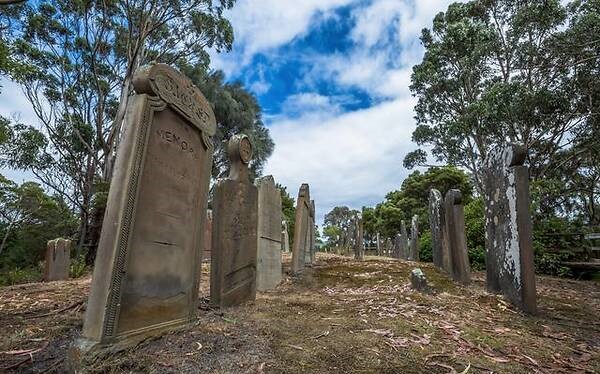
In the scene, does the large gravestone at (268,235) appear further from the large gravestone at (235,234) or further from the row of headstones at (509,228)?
the row of headstones at (509,228)

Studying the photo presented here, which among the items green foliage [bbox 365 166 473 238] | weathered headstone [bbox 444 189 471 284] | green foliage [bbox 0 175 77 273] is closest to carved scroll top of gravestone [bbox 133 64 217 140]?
weathered headstone [bbox 444 189 471 284]

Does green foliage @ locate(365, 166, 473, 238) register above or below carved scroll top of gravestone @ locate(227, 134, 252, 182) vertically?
above

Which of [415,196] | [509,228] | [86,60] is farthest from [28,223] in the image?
[415,196]

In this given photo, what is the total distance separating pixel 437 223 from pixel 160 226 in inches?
274

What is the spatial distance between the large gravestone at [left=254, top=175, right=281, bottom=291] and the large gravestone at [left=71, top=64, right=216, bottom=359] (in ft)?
7.95

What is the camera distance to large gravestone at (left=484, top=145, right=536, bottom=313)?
434cm

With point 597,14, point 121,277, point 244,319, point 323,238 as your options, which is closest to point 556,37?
point 597,14

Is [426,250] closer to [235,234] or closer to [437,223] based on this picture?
[437,223]

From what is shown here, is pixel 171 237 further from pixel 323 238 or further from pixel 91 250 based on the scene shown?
pixel 323 238

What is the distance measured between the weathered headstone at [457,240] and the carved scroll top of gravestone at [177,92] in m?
4.86

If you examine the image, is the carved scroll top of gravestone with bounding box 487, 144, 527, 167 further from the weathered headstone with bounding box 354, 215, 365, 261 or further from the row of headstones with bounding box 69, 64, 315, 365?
the weathered headstone with bounding box 354, 215, 365, 261

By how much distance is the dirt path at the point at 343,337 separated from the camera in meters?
2.32

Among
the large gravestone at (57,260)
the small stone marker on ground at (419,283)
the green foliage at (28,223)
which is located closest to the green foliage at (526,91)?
the small stone marker on ground at (419,283)

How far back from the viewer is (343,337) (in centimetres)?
286
